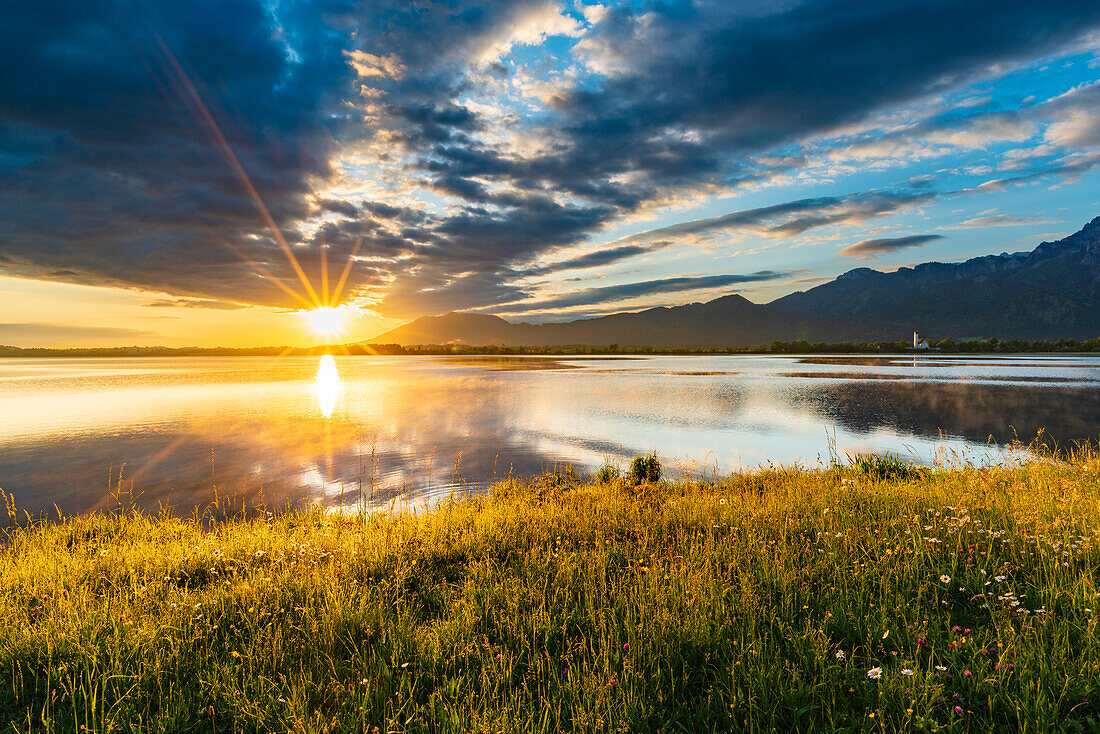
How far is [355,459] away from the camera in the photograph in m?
19.5

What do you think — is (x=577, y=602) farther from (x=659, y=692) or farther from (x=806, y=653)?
(x=806, y=653)

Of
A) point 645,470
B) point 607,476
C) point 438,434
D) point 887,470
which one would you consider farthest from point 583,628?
point 438,434

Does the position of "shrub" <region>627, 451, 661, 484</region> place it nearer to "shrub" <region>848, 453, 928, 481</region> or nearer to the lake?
the lake

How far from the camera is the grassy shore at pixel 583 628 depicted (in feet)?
13.3

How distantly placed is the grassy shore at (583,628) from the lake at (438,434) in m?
7.33

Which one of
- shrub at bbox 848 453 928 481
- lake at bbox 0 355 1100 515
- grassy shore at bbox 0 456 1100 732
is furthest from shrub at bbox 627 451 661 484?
grassy shore at bbox 0 456 1100 732

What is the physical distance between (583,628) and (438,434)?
20224mm

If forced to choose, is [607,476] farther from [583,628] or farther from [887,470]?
[583,628]

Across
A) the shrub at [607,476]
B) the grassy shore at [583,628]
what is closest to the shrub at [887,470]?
the grassy shore at [583,628]

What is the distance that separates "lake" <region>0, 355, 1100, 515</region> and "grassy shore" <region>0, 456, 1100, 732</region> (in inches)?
288

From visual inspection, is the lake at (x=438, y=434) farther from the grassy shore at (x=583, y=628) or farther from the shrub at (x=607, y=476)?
the grassy shore at (x=583, y=628)

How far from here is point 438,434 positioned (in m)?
24.7

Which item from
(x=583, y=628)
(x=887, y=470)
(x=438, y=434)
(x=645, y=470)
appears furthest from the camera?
(x=438, y=434)

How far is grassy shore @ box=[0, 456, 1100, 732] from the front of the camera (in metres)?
4.06
